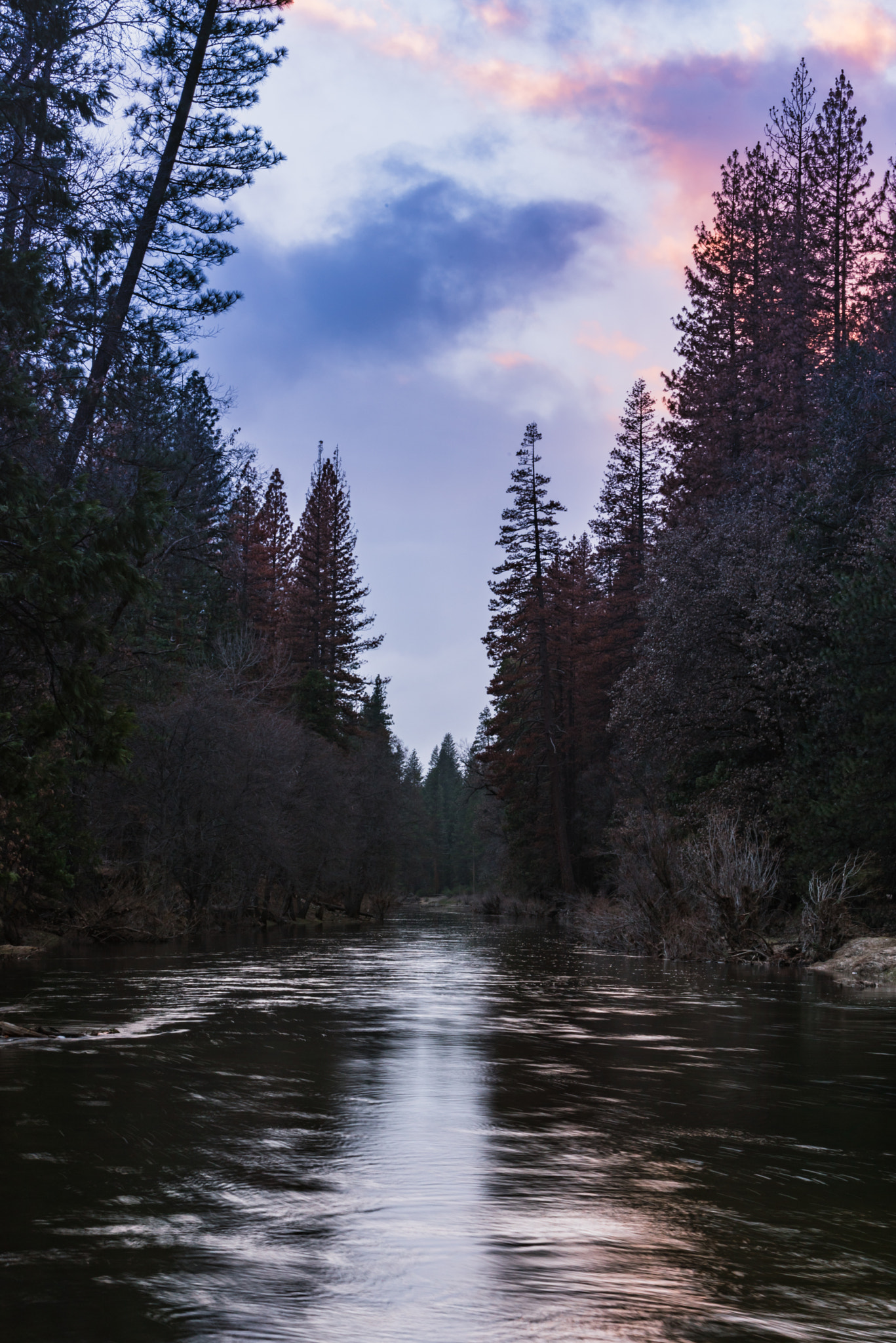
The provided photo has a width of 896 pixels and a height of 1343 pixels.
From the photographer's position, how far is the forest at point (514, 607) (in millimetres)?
13875

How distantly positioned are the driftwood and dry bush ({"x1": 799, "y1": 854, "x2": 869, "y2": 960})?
15.0 meters

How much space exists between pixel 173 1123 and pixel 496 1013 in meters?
7.04

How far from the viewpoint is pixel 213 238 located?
21.2 meters

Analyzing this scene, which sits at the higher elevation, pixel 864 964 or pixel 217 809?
pixel 217 809

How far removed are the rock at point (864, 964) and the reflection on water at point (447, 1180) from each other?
6.33 meters

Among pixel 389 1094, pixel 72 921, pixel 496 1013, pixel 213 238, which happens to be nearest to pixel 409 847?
pixel 72 921

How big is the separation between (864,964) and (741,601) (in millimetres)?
11424

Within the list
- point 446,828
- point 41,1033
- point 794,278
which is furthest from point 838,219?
point 446,828

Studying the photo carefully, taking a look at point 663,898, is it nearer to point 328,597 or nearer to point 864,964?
point 864,964

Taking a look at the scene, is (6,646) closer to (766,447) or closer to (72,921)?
(72,921)

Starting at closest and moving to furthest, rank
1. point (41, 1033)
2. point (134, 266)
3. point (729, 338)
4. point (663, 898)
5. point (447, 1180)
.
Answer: point (447, 1180)
point (41, 1033)
point (134, 266)
point (663, 898)
point (729, 338)

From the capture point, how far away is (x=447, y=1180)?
582 cm

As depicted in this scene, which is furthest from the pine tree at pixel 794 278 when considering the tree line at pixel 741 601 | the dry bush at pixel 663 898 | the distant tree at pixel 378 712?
the distant tree at pixel 378 712

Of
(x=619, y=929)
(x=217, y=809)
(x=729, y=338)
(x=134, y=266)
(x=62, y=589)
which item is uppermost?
(x=729, y=338)
